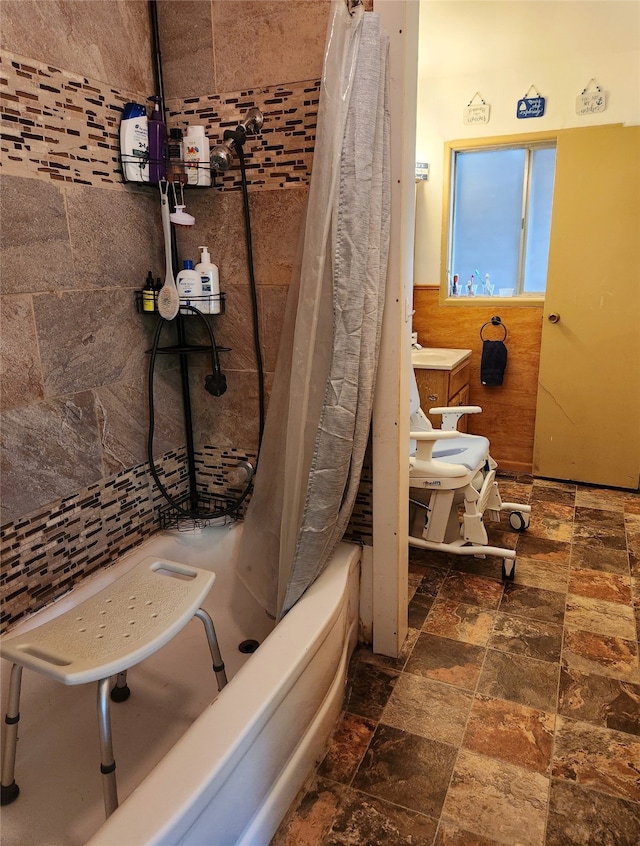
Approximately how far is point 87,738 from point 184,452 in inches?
35.4

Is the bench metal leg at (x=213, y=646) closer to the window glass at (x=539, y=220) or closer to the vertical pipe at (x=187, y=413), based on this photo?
the vertical pipe at (x=187, y=413)

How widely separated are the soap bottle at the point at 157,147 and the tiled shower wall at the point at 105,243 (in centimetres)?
9

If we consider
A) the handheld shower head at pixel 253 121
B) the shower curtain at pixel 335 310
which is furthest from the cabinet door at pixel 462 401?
the handheld shower head at pixel 253 121

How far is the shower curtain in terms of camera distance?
1409 millimetres

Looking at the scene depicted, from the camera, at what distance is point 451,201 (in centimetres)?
349

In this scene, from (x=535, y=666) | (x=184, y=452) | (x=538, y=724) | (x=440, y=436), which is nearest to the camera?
(x=538, y=724)

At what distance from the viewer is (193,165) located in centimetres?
166

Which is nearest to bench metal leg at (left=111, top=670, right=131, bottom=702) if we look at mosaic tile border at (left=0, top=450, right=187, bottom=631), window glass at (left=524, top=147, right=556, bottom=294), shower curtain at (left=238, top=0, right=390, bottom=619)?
mosaic tile border at (left=0, top=450, right=187, bottom=631)

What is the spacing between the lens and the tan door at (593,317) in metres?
2.92

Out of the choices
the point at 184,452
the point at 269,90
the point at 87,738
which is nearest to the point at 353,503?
the point at 184,452

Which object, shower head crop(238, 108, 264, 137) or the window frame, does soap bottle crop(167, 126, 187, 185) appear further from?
the window frame

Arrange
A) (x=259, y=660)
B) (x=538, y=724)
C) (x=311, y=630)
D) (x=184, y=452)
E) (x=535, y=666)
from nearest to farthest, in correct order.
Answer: (x=259, y=660) < (x=311, y=630) < (x=538, y=724) < (x=535, y=666) < (x=184, y=452)

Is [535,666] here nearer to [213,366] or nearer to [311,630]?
[311,630]

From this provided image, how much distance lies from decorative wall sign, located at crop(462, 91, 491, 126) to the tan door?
49cm
